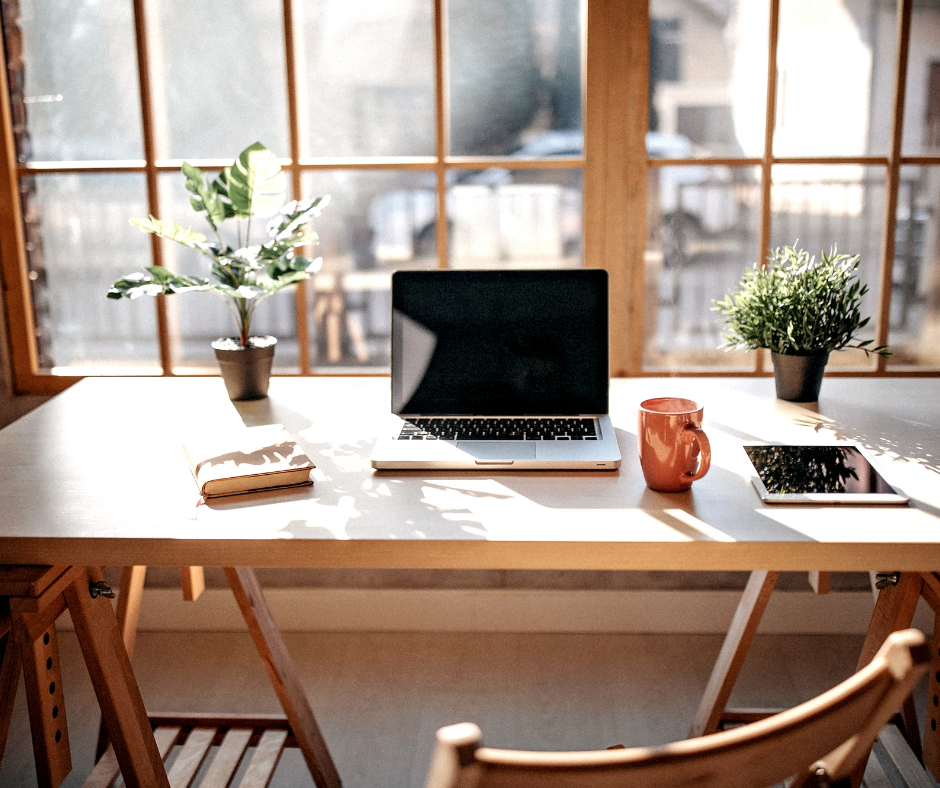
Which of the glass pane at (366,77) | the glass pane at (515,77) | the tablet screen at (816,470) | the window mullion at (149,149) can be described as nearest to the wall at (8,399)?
the window mullion at (149,149)

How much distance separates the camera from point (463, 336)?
5.58 ft

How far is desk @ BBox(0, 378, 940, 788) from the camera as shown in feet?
3.85

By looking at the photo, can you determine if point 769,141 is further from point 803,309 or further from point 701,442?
point 701,442

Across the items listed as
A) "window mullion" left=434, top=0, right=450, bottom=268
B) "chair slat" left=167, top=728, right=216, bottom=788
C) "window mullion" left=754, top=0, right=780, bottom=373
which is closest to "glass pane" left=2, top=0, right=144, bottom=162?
"window mullion" left=434, top=0, right=450, bottom=268

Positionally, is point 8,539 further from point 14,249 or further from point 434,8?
point 434,8

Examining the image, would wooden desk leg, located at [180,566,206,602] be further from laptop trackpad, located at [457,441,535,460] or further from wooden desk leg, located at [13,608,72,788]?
laptop trackpad, located at [457,441,535,460]

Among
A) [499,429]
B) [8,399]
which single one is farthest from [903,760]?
[8,399]

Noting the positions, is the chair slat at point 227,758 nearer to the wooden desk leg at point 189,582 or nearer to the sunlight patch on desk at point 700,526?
the wooden desk leg at point 189,582

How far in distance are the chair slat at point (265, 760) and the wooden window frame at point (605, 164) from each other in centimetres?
96

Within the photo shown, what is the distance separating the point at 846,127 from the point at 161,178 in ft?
5.48

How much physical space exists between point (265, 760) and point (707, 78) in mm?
1785

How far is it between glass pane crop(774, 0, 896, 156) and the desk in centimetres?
79

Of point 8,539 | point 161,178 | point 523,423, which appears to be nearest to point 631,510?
A: point 523,423

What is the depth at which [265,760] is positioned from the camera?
5.74 ft
